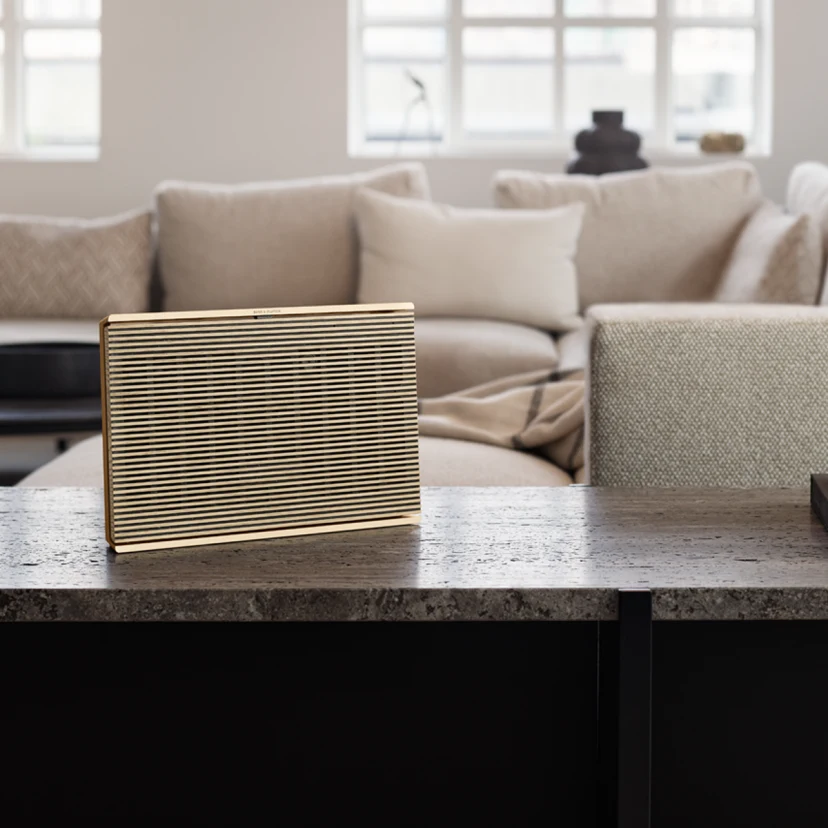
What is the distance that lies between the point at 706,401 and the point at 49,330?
289 cm

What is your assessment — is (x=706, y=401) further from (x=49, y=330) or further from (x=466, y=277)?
(x=49, y=330)

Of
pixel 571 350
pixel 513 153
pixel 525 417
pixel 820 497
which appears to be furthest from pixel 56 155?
pixel 820 497

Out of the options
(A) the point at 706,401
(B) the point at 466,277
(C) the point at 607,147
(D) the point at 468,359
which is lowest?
(D) the point at 468,359

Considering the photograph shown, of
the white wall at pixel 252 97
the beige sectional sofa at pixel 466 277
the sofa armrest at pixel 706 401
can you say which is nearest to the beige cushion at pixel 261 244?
the beige sectional sofa at pixel 466 277

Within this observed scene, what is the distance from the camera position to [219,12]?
5.01 m

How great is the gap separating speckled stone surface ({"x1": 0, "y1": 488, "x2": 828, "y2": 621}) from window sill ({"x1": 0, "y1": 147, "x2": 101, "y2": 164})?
4280 mm

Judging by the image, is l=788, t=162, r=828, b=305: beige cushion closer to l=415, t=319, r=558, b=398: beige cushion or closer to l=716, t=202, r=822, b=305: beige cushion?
l=716, t=202, r=822, b=305: beige cushion

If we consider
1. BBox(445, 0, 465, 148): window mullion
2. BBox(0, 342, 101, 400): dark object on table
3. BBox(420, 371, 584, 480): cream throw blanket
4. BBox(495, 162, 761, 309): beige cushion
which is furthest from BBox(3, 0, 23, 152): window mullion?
BBox(420, 371, 584, 480): cream throw blanket

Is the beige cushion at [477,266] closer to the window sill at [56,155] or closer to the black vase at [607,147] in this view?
the black vase at [607,147]

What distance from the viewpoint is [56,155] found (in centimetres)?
525

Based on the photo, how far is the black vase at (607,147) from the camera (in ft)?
14.9
